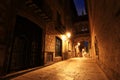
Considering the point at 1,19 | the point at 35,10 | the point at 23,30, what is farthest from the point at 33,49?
the point at 1,19

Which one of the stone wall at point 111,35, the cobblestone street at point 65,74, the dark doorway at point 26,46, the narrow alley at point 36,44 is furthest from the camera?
the dark doorway at point 26,46

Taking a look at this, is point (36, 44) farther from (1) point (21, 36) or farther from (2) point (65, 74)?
(2) point (65, 74)

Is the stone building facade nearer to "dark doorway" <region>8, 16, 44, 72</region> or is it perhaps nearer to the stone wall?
"dark doorway" <region>8, 16, 44, 72</region>

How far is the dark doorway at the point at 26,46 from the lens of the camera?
3.58 m

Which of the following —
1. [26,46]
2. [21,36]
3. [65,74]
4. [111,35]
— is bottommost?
[65,74]

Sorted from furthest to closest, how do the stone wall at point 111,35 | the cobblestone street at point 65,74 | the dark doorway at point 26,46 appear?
the dark doorway at point 26,46, the cobblestone street at point 65,74, the stone wall at point 111,35

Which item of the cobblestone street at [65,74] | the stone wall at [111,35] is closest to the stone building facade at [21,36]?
the cobblestone street at [65,74]

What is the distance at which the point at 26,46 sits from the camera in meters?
4.25

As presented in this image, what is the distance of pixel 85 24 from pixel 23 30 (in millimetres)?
15351

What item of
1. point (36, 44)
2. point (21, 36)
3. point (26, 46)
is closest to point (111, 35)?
point (21, 36)

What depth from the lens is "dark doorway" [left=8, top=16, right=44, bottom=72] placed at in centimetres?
358

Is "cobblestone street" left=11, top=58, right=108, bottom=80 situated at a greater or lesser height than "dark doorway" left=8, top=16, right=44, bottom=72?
lesser

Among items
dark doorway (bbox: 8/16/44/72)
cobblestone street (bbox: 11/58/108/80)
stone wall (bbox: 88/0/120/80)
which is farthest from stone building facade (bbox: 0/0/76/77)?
stone wall (bbox: 88/0/120/80)

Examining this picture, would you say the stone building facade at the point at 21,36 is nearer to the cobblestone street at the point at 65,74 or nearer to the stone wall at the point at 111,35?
the cobblestone street at the point at 65,74
